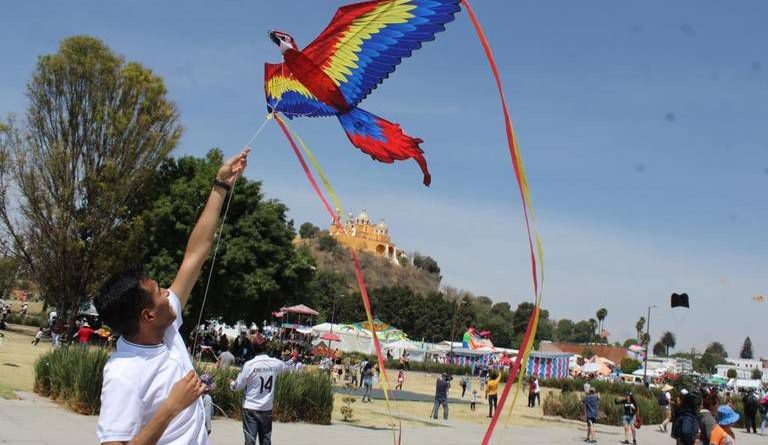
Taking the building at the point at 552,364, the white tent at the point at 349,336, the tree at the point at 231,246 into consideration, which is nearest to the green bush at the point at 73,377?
the tree at the point at 231,246

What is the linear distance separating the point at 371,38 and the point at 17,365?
18806 millimetres

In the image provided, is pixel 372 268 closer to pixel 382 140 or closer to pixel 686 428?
pixel 686 428

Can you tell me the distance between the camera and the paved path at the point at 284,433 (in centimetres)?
1037

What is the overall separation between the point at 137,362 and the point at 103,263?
32.9 m

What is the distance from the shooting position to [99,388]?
1337cm

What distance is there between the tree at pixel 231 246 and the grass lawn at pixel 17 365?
242 inches

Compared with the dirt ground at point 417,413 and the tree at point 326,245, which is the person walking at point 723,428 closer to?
the dirt ground at point 417,413

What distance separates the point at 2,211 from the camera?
108 feet

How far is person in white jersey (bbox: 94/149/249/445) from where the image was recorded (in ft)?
7.50

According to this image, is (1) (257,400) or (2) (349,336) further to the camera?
(2) (349,336)

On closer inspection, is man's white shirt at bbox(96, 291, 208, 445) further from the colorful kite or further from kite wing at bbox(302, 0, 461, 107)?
kite wing at bbox(302, 0, 461, 107)

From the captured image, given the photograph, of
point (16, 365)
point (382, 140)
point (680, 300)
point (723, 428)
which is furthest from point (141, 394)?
point (680, 300)

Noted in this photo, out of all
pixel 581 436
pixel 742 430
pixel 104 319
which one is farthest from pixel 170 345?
pixel 742 430

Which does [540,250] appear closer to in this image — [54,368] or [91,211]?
[54,368]
